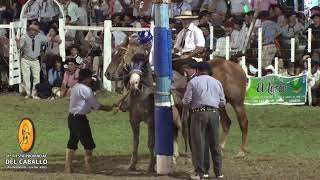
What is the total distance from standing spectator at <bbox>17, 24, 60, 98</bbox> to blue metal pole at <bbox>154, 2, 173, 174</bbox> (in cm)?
1307

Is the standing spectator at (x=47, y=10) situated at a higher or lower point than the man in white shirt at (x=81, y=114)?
higher

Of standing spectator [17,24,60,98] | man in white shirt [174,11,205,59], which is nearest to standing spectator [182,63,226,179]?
man in white shirt [174,11,205,59]

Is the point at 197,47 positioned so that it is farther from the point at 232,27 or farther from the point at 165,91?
the point at 232,27

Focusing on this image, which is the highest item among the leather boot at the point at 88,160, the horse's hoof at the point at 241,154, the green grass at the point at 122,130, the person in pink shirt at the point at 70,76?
the person in pink shirt at the point at 70,76

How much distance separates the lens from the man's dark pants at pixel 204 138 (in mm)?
11562

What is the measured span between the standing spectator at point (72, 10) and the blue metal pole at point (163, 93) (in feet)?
50.6

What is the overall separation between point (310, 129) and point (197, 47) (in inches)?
212

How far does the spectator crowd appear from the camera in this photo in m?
23.9

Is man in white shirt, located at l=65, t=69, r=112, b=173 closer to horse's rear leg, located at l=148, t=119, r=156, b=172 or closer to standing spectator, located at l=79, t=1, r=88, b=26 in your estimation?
horse's rear leg, located at l=148, t=119, r=156, b=172

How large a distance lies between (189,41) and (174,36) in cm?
943

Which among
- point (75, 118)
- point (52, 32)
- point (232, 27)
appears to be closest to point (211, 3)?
point (232, 27)

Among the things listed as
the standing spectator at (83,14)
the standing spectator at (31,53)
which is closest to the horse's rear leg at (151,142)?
the standing spectator at (31,53)

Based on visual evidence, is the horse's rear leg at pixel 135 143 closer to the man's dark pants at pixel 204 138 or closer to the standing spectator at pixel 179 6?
the man's dark pants at pixel 204 138

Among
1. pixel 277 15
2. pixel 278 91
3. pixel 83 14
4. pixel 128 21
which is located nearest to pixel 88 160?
pixel 278 91
